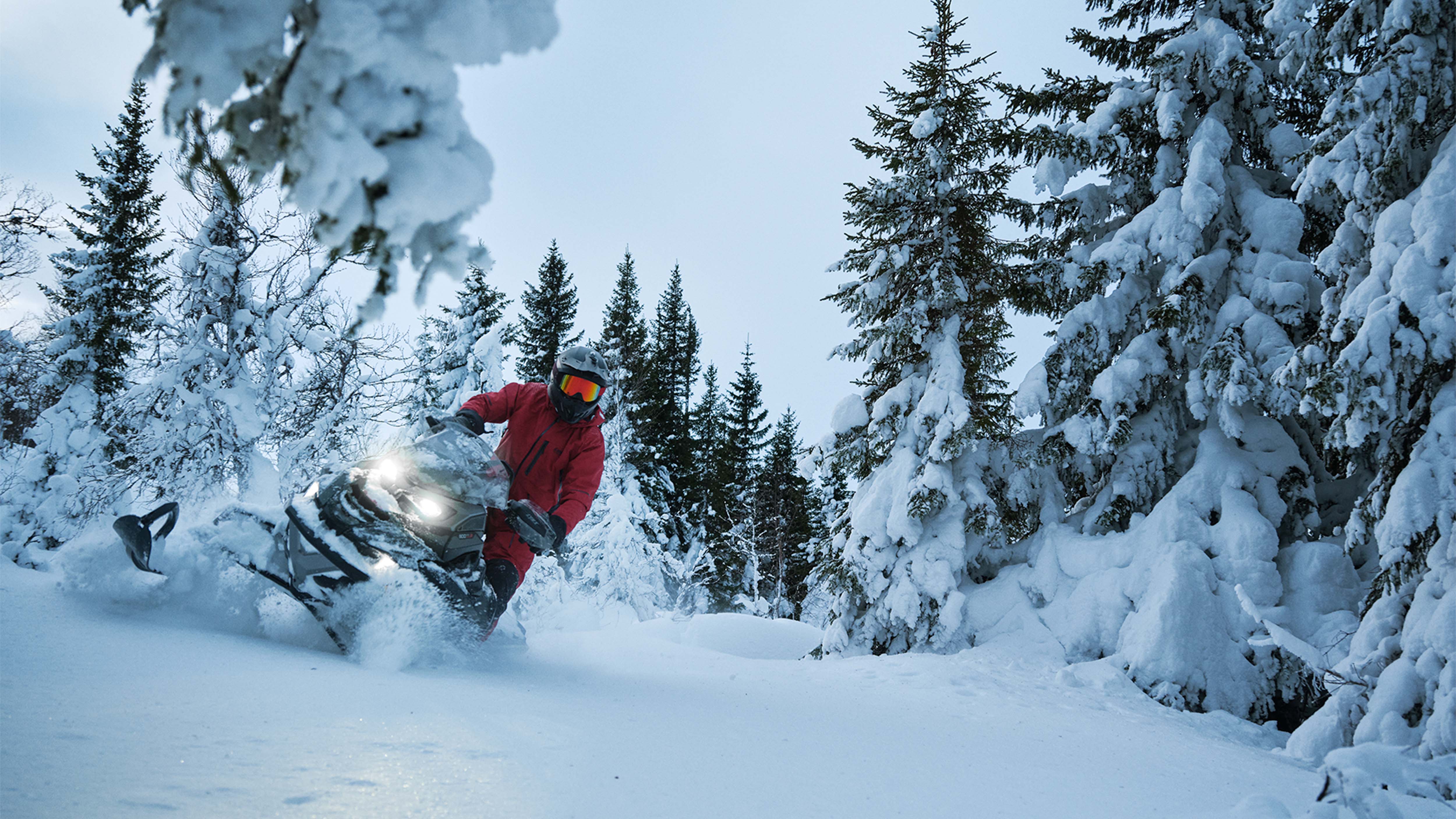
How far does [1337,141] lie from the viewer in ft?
17.3

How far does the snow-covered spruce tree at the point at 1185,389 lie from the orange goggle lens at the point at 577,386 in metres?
4.63

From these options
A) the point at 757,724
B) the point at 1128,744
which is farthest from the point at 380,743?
the point at 1128,744

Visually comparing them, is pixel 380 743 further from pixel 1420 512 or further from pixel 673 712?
pixel 1420 512

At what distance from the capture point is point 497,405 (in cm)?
516

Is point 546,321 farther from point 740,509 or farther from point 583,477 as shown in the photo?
point 583,477

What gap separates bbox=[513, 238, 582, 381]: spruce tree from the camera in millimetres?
25156

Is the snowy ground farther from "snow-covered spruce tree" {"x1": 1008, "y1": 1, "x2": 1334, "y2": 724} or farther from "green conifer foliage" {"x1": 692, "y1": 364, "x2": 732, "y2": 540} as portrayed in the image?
"green conifer foliage" {"x1": 692, "y1": 364, "x2": 732, "y2": 540}

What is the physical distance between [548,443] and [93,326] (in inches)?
796

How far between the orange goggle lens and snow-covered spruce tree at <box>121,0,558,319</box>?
371 centimetres

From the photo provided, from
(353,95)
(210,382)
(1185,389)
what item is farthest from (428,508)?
(210,382)

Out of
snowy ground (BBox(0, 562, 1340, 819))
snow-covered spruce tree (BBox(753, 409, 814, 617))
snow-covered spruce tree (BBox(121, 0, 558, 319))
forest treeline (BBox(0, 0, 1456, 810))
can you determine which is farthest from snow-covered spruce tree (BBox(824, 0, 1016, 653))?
snow-covered spruce tree (BBox(753, 409, 814, 617))

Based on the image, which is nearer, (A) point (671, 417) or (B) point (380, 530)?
(B) point (380, 530)

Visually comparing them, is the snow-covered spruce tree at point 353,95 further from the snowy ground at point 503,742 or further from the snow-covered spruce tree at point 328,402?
the snow-covered spruce tree at point 328,402

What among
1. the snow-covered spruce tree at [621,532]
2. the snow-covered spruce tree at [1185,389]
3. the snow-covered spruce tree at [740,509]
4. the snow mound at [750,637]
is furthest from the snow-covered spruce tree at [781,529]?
the snow-covered spruce tree at [1185,389]
